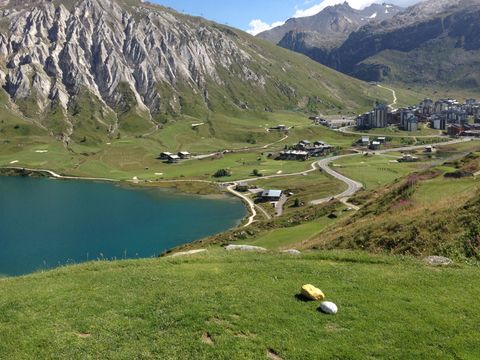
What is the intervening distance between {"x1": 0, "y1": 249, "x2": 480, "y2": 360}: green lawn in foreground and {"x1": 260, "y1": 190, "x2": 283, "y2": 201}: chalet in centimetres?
11538

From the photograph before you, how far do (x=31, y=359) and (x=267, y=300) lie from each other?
35.4ft

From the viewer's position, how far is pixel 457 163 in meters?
82.1

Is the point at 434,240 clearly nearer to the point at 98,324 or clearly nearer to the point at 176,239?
the point at 98,324

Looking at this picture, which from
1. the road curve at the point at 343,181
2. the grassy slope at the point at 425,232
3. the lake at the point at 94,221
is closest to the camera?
the grassy slope at the point at 425,232

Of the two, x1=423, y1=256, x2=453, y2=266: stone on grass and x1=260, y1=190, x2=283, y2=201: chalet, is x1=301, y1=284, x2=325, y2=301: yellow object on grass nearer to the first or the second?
x1=423, y1=256, x2=453, y2=266: stone on grass

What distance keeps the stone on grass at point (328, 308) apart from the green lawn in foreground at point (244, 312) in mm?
310

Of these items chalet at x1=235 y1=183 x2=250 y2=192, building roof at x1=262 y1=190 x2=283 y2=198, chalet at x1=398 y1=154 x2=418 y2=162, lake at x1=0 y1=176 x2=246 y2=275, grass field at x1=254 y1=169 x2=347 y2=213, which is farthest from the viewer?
chalet at x1=398 y1=154 x2=418 y2=162

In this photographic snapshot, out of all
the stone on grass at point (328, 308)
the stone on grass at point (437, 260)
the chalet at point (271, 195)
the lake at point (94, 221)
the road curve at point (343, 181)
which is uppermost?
the stone on grass at point (328, 308)

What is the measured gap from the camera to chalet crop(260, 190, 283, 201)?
145 m

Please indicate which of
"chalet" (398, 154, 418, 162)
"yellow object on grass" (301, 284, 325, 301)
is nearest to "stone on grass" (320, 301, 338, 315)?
"yellow object on grass" (301, 284, 325, 301)

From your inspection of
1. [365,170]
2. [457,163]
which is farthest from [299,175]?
[457,163]

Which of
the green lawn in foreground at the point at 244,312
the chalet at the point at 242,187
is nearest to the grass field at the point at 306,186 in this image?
the chalet at the point at 242,187

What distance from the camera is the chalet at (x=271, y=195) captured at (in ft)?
477

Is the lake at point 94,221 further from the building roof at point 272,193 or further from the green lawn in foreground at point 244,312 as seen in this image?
the green lawn in foreground at point 244,312
